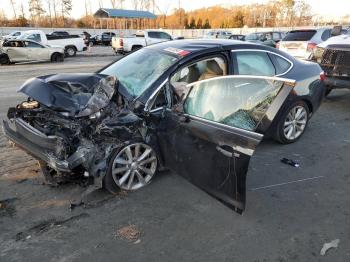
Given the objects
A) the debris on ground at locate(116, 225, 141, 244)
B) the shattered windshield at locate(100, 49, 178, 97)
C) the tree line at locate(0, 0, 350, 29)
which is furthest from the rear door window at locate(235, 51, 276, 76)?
the tree line at locate(0, 0, 350, 29)

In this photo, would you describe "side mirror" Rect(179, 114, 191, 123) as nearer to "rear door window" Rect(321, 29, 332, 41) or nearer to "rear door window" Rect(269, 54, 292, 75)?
"rear door window" Rect(269, 54, 292, 75)

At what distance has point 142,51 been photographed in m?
5.41

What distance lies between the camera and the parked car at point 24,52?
19097 millimetres

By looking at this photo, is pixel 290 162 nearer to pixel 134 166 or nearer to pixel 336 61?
pixel 134 166

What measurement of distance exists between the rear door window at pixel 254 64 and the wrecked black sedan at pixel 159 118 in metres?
0.02

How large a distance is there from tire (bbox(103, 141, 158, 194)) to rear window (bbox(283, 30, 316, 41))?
38.5 ft

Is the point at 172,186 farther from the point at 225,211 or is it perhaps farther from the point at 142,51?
the point at 142,51

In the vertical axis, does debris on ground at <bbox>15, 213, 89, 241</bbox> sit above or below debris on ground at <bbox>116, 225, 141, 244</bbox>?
below

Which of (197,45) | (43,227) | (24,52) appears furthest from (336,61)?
(24,52)

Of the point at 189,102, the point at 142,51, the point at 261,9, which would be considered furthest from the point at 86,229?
the point at 261,9

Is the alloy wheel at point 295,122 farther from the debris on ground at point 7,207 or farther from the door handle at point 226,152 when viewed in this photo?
the debris on ground at point 7,207

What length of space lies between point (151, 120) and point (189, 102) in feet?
1.74

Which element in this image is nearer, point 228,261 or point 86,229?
point 228,261

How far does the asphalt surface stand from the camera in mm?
3182
